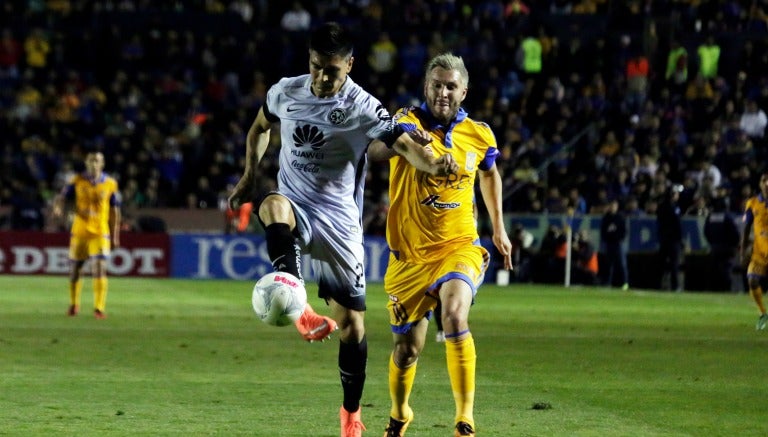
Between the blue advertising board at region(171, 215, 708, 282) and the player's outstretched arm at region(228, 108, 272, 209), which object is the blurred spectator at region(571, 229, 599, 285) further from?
the player's outstretched arm at region(228, 108, 272, 209)

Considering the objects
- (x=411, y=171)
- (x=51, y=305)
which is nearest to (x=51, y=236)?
(x=51, y=305)

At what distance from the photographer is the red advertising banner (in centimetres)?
3030

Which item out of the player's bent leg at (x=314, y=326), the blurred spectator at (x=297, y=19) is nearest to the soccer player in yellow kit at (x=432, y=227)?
the player's bent leg at (x=314, y=326)

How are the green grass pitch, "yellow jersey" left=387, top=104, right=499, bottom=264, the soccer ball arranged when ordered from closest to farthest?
1. the soccer ball
2. "yellow jersey" left=387, top=104, right=499, bottom=264
3. the green grass pitch

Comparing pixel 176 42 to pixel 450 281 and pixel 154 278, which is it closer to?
pixel 154 278

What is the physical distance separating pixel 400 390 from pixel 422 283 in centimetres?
65

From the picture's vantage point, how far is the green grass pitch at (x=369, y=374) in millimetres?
9234

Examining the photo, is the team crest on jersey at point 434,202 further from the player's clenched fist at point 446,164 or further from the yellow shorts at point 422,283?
the player's clenched fist at point 446,164

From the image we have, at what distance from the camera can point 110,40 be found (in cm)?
3472

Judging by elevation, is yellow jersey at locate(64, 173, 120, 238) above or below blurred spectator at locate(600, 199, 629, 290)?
above

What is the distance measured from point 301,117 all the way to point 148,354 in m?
6.47

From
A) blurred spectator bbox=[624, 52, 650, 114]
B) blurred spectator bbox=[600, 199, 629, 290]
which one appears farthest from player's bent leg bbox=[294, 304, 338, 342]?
blurred spectator bbox=[624, 52, 650, 114]

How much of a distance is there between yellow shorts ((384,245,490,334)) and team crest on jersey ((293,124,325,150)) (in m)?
0.99

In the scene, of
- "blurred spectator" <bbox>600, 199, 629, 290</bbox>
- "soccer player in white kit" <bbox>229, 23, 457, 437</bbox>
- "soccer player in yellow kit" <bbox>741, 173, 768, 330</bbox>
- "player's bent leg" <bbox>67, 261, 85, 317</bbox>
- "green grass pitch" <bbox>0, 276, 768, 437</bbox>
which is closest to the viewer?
"soccer player in white kit" <bbox>229, 23, 457, 437</bbox>
